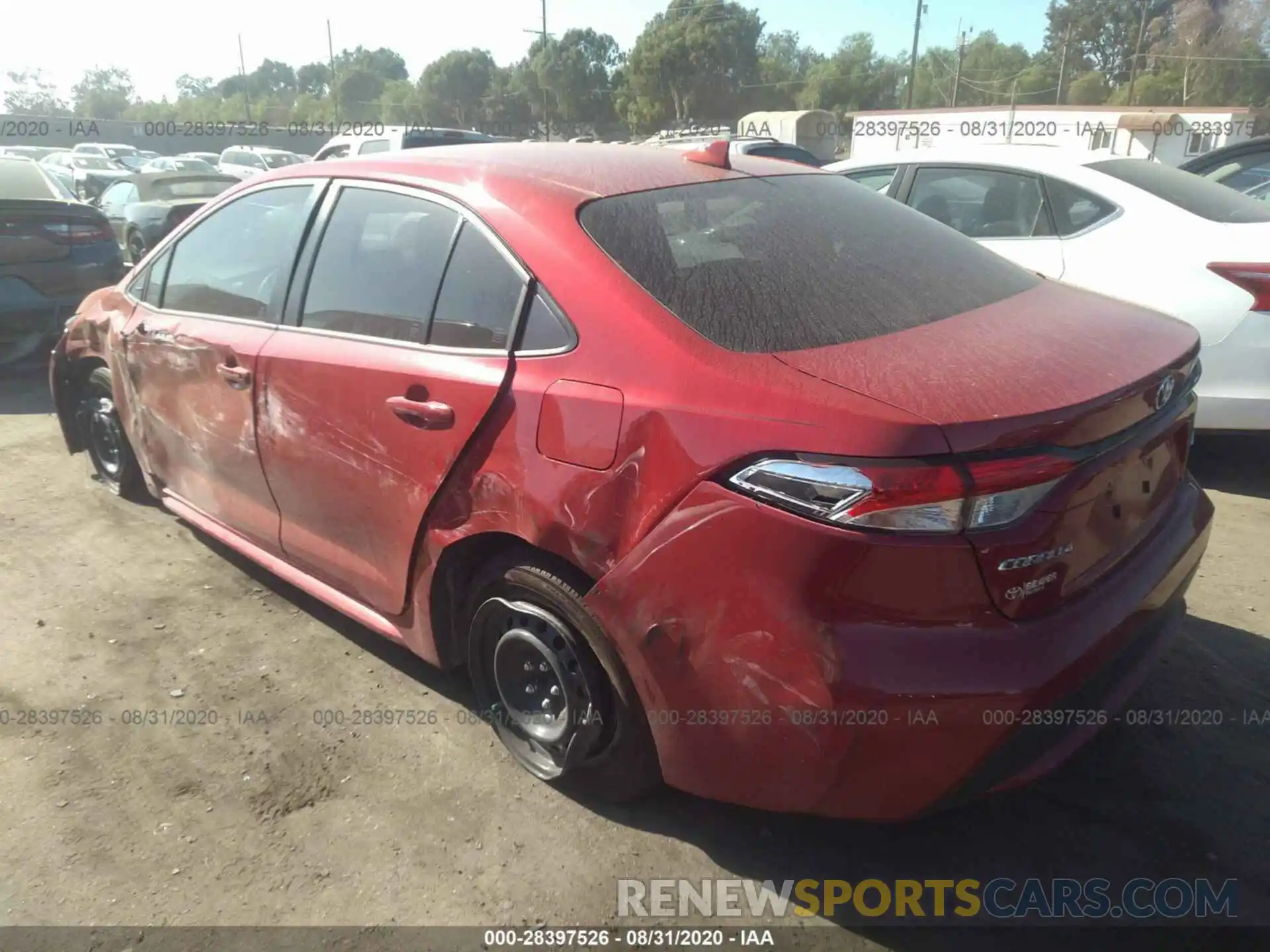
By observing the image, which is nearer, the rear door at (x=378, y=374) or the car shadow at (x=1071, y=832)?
the car shadow at (x=1071, y=832)

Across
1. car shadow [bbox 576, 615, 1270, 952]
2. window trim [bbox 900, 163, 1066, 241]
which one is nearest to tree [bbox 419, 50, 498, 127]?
window trim [bbox 900, 163, 1066, 241]

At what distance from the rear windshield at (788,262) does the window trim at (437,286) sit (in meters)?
0.24

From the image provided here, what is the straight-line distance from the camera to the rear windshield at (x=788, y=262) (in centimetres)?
214

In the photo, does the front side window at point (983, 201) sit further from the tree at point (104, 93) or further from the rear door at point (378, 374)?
the tree at point (104, 93)

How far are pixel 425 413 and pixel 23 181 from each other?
6.98 metres

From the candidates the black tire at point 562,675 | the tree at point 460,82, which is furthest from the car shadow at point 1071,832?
the tree at point 460,82

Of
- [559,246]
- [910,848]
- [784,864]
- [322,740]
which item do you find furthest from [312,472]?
[910,848]

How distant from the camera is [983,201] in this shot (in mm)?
5262

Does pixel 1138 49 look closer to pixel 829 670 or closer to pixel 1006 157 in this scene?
pixel 1006 157

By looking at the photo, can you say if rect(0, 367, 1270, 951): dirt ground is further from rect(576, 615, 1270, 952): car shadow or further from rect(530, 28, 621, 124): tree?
rect(530, 28, 621, 124): tree

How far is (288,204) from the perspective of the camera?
10.5 feet

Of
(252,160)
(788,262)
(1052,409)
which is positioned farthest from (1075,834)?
(252,160)

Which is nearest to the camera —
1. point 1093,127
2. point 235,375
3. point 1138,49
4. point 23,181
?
point 235,375

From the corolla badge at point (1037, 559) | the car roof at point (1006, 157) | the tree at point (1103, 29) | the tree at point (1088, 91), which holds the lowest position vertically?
the corolla badge at point (1037, 559)
